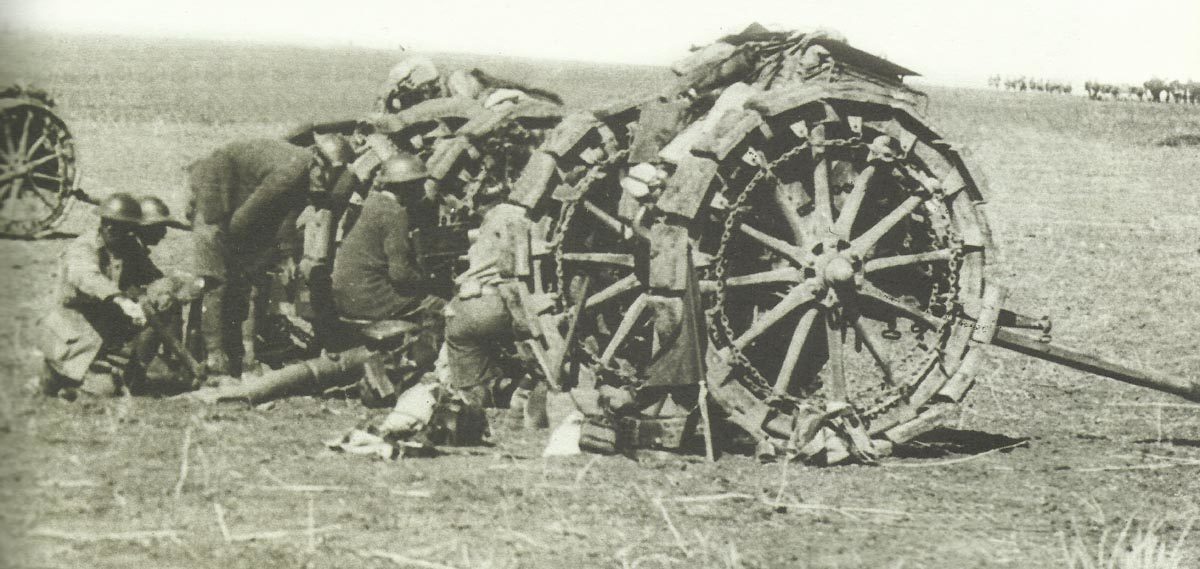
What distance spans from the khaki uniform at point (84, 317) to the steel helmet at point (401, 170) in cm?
210

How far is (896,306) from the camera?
743 centimetres

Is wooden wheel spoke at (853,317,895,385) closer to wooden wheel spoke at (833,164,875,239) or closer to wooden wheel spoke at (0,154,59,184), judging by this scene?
wooden wheel spoke at (833,164,875,239)

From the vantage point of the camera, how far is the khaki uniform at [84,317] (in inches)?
316

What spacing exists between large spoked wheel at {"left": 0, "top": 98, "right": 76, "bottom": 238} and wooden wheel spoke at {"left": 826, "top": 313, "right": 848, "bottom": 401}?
1150cm

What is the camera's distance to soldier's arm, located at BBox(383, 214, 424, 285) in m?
9.10

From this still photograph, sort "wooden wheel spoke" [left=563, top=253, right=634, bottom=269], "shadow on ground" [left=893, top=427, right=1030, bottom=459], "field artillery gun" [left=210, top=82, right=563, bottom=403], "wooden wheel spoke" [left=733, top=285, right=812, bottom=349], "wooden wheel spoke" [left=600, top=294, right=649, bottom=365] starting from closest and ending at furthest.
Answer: "wooden wheel spoke" [left=733, top=285, right=812, bottom=349] → "shadow on ground" [left=893, top=427, right=1030, bottom=459] → "wooden wheel spoke" [left=600, top=294, right=649, bottom=365] → "wooden wheel spoke" [left=563, top=253, right=634, bottom=269] → "field artillery gun" [left=210, top=82, right=563, bottom=403]

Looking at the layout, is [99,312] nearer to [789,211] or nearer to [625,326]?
[625,326]

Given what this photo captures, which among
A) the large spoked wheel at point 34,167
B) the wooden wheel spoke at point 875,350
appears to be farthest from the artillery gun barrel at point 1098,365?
the large spoked wheel at point 34,167

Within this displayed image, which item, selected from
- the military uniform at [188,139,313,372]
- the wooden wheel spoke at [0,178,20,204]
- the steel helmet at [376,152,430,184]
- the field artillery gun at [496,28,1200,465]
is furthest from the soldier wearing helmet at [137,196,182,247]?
the wooden wheel spoke at [0,178,20,204]

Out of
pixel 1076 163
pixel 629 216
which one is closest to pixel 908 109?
pixel 629 216

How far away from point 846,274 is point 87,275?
5.22 metres

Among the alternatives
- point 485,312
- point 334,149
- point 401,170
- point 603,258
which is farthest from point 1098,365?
point 334,149

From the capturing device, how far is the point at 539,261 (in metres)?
8.39

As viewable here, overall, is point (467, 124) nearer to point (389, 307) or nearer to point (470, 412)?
point (389, 307)
